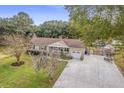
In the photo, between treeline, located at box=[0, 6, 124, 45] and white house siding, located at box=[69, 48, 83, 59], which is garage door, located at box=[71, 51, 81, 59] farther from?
treeline, located at box=[0, 6, 124, 45]

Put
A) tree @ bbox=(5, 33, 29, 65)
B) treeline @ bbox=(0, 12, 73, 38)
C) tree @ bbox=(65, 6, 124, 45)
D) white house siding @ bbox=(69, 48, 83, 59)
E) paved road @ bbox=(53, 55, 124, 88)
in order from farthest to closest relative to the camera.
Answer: white house siding @ bbox=(69, 48, 83, 59), tree @ bbox=(5, 33, 29, 65), paved road @ bbox=(53, 55, 124, 88), treeline @ bbox=(0, 12, 73, 38), tree @ bbox=(65, 6, 124, 45)

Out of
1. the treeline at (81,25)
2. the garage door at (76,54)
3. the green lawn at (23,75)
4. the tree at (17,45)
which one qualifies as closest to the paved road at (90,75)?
the garage door at (76,54)

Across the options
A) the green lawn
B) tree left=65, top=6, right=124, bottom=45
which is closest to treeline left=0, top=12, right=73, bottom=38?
tree left=65, top=6, right=124, bottom=45

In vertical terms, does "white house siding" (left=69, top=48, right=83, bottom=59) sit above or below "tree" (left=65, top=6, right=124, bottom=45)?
below

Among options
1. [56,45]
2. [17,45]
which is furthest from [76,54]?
[17,45]

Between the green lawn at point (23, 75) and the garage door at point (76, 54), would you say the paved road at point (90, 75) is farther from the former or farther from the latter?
the green lawn at point (23, 75)

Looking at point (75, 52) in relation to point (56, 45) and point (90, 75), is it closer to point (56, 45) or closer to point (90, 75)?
point (56, 45)

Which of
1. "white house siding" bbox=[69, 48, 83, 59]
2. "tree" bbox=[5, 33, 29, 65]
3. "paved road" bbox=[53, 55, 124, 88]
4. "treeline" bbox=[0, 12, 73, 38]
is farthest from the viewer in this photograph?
"white house siding" bbox=[69, 48, 83, 59]
